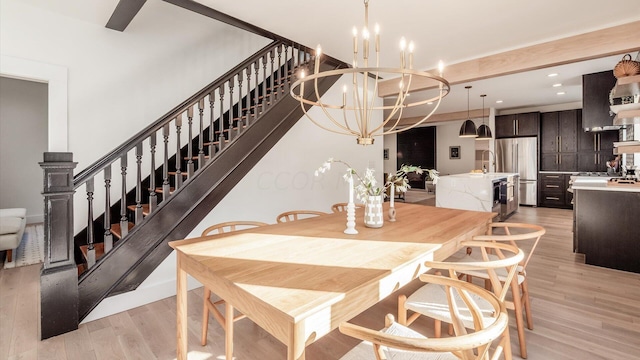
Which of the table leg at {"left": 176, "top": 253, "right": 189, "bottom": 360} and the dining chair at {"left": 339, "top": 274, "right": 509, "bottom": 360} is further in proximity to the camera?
the table leg at {"left": 176, "top": 253, "right": 189, "bottom": 360}

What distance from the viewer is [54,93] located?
2.96 m

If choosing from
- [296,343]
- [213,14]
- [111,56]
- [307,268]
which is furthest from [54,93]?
[296,343]

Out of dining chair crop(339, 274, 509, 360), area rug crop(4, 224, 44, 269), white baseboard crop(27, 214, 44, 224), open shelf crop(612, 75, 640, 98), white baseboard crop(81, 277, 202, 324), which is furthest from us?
white baseboard crop(27, 214, 44, 224)

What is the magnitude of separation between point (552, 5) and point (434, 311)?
2942mm

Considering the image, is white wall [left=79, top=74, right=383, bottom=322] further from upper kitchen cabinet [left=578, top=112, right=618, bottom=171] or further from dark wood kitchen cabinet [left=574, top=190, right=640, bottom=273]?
upper kitchen cabinet [left=578, top=112, right=618, bottom=171]

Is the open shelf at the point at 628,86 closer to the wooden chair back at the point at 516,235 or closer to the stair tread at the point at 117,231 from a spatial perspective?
the wooden chair back at the point at 516,235

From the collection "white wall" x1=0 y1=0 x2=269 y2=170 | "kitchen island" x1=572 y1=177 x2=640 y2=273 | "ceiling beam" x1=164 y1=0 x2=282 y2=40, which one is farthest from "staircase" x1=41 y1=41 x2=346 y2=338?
"kitchen island" x1=572 y1=177 x2=640 y2=273

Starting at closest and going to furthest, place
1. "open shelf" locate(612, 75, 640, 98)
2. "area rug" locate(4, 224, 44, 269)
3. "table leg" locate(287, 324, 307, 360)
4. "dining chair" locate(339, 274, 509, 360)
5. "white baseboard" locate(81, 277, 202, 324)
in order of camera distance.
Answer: "dining chair" locate(339, 274, 509, 360)
"table leg" locate(287, 324, 307, 360)
"white baseboard" locate(81, 277, 202, 324)
"open shelf" locate(612, 75, 640, 98)
"area rug" locate(4, 224, 44, 269)

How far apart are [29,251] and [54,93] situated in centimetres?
249

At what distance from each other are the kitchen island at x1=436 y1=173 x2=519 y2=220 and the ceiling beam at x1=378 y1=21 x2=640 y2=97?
6.32 ft

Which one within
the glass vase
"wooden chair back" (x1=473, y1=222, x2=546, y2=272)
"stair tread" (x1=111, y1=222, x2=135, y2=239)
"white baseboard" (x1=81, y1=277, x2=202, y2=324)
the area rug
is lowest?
"white baseboard" (x1=81, y1=277, x2=202, y2=324)

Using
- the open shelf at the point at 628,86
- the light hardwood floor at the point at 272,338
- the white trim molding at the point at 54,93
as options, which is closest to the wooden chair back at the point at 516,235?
the light hardwood floor at the point at 272,338

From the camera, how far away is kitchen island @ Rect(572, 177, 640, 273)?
326 centimetres

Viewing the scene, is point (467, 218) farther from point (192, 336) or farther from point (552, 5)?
point (192, 336)
